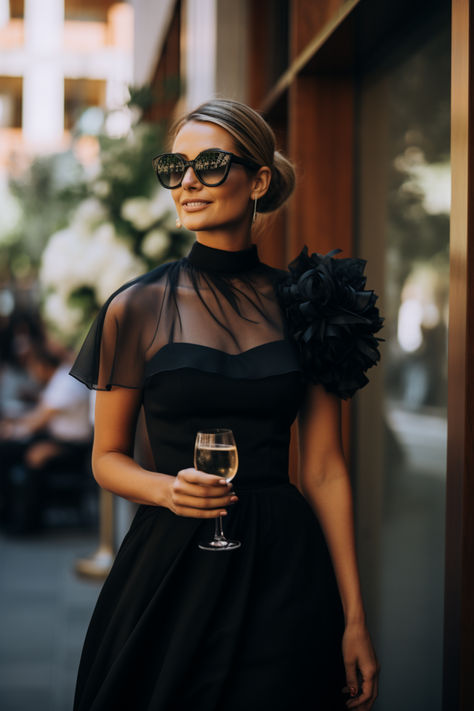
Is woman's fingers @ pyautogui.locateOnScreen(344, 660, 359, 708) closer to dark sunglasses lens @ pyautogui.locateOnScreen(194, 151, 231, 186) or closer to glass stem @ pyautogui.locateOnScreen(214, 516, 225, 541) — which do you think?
glass stem @ pyautogui.locateOnScreen(214, 516, 225, 541)

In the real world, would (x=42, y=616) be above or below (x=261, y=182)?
below

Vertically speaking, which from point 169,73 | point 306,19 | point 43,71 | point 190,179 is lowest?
point 190,179

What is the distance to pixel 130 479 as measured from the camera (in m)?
1.86

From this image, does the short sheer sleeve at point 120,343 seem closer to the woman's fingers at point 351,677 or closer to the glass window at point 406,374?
the woman's fingers at point 351,677

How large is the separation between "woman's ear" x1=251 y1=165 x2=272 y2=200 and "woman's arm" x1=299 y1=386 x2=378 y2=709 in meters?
0.51

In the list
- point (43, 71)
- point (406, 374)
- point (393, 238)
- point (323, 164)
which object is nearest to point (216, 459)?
point (406, 374)

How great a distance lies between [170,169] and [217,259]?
0.25 m

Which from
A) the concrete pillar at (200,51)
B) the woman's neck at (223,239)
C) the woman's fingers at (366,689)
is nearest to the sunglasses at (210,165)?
the woman's neck at (223,239)

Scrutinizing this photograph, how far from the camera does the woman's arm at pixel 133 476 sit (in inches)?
65.9

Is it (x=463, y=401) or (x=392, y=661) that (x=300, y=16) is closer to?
(x=463, y=401)

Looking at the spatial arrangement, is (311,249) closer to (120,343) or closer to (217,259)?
(217,259)

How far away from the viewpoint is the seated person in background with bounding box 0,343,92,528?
734 centimetres

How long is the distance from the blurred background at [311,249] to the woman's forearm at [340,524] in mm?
772

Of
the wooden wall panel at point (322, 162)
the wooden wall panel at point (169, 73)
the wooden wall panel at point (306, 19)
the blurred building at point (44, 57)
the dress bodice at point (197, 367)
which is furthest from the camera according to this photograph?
the blurred building at point (44, 57)
